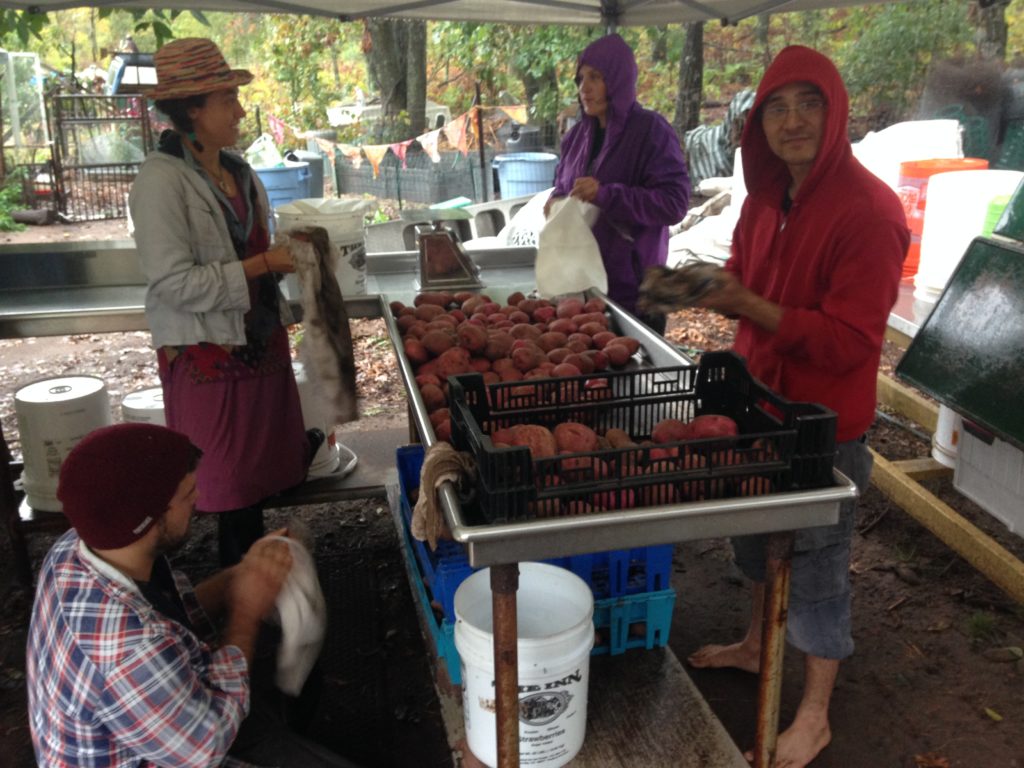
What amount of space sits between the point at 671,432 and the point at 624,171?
1.91 m

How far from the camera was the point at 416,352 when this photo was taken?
2.51 m

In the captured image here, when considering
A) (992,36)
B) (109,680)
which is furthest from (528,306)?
(992,36)

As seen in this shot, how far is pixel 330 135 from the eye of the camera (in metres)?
15.2

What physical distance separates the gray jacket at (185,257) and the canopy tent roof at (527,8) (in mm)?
1806

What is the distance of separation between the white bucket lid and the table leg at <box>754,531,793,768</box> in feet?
9.22

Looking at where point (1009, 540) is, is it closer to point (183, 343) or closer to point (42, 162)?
point (183, 343)

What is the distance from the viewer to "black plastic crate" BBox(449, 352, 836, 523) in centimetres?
154

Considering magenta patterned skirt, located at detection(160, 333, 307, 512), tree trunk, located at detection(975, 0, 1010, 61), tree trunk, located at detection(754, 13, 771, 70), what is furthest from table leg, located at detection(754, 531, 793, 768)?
tree trunk, located at detection(754, 13, 771, 70)

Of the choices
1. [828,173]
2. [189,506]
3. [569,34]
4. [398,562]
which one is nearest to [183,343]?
[189,506]

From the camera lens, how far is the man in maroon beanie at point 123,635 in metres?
1.58

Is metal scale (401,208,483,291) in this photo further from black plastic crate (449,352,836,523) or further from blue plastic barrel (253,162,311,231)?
blue plastic barrel (253,162,311,231)

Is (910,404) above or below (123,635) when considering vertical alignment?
below

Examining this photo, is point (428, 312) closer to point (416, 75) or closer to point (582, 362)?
point (582, 362)

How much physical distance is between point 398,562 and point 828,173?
2.61 meters
